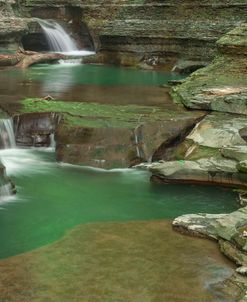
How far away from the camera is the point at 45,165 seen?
9938mm

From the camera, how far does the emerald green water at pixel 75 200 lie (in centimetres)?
730

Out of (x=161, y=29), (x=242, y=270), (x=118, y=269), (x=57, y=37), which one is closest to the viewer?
(x=242, y=270)

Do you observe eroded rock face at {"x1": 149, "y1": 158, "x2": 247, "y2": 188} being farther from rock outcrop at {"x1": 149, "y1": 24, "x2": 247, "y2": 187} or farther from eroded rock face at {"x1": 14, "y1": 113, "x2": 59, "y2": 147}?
eroded rock face at {"x1": 14, "y1": 113, "x2": 59, "y2": 147}

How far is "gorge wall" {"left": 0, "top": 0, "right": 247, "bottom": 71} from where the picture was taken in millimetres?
21484

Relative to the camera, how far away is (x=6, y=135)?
10.7 m

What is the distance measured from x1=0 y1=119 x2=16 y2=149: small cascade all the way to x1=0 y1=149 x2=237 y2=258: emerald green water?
0.43 metres

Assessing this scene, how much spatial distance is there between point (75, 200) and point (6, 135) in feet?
9.56

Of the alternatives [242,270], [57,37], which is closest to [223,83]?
[242,270]

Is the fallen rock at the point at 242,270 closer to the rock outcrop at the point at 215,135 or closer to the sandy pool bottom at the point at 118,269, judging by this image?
the sandy pool bottom at the point at 118,269

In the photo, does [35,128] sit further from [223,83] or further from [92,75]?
[92,75]

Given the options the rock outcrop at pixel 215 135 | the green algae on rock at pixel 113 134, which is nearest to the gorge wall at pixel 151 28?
the rock outcrop at pixel 215 135

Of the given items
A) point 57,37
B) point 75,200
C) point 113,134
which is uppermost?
point 57,37

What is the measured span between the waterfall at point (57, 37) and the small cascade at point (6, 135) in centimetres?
1386

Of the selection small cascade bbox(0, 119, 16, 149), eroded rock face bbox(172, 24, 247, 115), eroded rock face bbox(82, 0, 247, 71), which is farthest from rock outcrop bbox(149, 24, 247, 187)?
eroded rock face bbox(82, 0, 247, 71)
